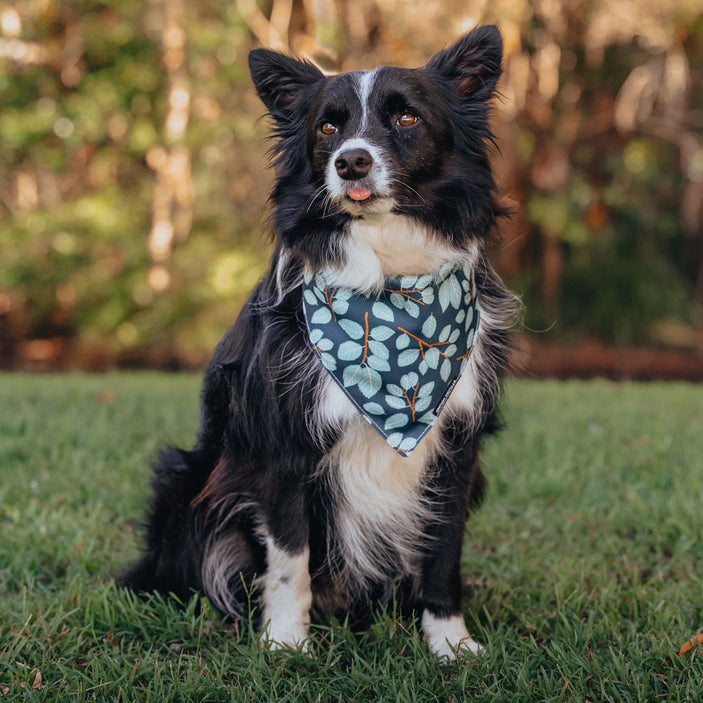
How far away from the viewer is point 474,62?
272 centimetres

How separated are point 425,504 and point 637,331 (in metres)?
10.4

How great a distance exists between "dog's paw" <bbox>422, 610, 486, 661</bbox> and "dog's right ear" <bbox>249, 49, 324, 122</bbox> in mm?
1867

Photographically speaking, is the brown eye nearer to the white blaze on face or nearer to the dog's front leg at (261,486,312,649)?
the white blaze on face

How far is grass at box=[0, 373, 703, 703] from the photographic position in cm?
226

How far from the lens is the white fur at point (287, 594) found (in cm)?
258

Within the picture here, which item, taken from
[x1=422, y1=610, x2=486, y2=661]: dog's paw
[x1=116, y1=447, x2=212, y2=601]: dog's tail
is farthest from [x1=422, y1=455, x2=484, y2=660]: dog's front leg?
[x1=116, y1=447, x2=212, y2=601]: dog's tail

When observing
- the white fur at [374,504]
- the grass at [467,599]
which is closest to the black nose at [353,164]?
the white fur at [374,504]

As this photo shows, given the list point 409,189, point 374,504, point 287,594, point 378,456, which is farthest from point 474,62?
point 287,594

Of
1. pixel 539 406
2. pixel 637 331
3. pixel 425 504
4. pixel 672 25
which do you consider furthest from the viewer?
pixel 637 331

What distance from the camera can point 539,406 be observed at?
6266 mm

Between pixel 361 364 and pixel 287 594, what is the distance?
2.68 feet

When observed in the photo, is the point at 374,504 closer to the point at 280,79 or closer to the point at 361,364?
the point at 361,364

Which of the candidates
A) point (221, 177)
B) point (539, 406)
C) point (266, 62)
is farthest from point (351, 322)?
point (221, 177)

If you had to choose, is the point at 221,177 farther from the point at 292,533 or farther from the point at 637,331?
the point at 292,533
